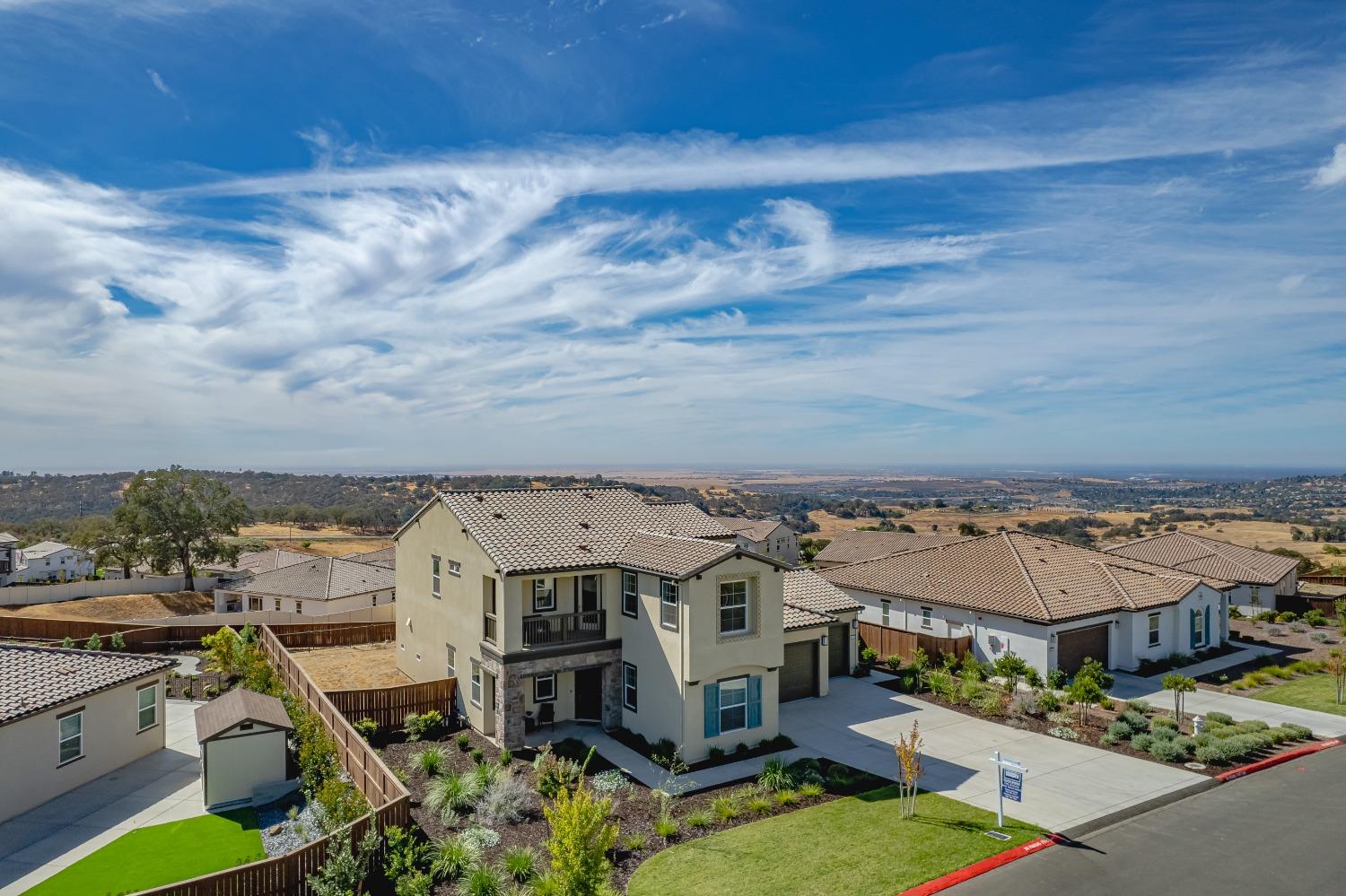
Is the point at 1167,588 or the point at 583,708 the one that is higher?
the point at 1167,588

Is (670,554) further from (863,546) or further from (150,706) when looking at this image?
(863,546)

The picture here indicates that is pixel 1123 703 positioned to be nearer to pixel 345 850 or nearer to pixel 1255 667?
pixel 1255 667

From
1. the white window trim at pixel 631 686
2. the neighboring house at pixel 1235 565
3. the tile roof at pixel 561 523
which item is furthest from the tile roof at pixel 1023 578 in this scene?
the white window trim at pixel 631 686

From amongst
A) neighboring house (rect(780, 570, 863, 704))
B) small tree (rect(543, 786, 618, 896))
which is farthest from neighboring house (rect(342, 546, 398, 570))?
small tree (rect(543, 786, 618, 896))

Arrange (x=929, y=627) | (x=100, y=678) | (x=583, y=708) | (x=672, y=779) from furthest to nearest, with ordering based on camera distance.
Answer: (x=929, y=627)
(x=583, y=708)
(x=100, y=678)
(x=672, y=779)

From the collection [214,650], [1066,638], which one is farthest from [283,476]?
[1066,638]

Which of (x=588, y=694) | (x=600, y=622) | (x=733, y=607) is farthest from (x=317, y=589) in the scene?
(x=733, y=607)

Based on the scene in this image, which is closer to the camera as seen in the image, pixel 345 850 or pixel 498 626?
pixel 345 850
